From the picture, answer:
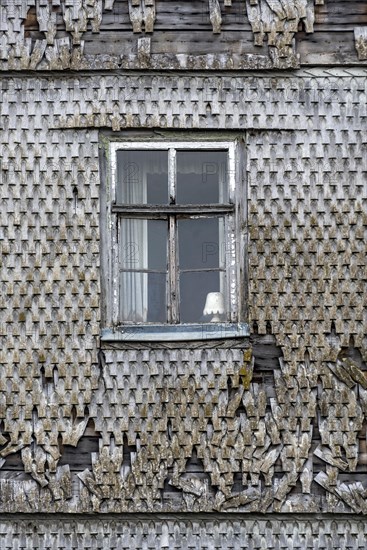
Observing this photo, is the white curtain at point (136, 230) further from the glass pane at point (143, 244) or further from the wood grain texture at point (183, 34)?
the wood grain texture at point (183, 34)

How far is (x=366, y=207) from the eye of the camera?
12656 millimetres

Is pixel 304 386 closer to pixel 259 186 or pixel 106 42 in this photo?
pixel 259 186

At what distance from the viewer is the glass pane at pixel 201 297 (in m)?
12.7

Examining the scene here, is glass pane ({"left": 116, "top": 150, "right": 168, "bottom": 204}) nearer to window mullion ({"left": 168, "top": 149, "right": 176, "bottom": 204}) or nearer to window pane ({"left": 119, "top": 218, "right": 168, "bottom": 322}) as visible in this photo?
window mullion ({"left": 168, "top": 149, "right": 176, "bottom": 204})

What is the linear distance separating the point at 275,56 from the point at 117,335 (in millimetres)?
2504

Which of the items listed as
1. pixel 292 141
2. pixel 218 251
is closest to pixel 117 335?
pixel 218 251

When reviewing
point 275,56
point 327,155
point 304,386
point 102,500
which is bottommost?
point 102,500

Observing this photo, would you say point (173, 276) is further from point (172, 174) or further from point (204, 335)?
point (172, 174)

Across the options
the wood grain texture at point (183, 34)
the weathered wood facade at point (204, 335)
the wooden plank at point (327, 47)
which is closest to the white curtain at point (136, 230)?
the weathered wood facade at point (204, 335)

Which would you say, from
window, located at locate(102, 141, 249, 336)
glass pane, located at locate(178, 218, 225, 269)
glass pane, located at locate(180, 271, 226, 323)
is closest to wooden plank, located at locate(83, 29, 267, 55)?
window, located at locate(102, 141, 249, 336)

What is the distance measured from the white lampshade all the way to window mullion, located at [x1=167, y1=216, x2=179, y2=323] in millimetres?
235

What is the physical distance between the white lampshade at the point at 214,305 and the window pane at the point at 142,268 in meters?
0.34

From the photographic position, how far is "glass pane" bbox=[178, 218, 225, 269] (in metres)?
12.8

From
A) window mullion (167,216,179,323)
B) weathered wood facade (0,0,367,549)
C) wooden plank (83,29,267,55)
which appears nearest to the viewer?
weathered wood facade (0,0,367,549)
